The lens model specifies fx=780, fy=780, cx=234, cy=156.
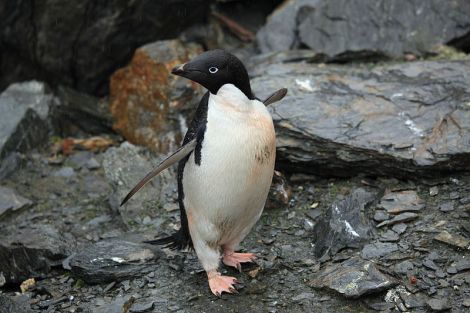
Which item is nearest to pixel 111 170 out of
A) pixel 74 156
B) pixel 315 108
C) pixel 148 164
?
pixel 148 164

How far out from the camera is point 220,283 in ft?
14.7

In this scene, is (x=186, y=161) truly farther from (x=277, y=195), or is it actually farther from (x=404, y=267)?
(x=404, y=267)

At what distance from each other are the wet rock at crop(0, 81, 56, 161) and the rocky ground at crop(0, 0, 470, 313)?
0.02 meters

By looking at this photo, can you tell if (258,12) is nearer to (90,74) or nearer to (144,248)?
(90,74)

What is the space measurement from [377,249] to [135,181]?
2031 mm

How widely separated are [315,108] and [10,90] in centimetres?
284

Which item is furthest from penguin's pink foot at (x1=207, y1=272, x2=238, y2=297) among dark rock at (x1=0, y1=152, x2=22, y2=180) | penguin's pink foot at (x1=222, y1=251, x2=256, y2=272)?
dark rock at (x1=0, y1=152, x2=22, y2=180)

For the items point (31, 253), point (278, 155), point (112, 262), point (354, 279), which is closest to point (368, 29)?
point (278, 155)

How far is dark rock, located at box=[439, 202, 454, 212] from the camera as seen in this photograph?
480 cm

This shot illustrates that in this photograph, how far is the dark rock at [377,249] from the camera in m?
4.57

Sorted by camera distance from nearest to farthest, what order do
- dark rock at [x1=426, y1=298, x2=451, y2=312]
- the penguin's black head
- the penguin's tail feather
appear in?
dark rock at [x1=426, y1=298, x2=451, y2=312], the penguin's black head, the penguin's tail feather

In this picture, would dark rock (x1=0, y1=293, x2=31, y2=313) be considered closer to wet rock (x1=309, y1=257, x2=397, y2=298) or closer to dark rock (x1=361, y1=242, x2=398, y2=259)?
wet rock (x1=309, y1=257, x2=397, y2=298)

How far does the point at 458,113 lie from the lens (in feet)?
17.3

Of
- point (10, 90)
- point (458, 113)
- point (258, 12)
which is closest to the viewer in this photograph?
point (458, 113)
